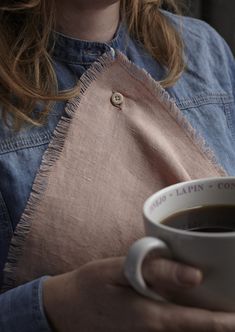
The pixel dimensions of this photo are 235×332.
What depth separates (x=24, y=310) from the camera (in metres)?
0.60

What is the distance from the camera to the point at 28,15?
28.7 inches

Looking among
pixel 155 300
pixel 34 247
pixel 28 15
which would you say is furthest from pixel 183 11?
pixel 155 300

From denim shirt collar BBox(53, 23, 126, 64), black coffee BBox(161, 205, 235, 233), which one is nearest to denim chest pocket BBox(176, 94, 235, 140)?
denim shirt collar BBox(53, 23, 126, 64)

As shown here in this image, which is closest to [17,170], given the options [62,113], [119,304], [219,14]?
[62,113]

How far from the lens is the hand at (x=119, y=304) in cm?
43

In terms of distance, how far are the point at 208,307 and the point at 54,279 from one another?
0.57 feet

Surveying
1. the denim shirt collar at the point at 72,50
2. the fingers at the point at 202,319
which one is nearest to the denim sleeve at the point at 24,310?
the fingers at the point at 202,319

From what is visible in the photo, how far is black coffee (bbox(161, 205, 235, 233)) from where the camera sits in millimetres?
468

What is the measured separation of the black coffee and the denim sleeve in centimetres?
18

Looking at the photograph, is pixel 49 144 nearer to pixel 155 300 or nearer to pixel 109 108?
pixel 109 108

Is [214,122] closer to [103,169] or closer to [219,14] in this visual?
[103,169]

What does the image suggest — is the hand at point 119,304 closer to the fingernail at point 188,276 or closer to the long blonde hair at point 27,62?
the fingernail at point 188,276

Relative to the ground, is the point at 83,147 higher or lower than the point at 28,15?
lower

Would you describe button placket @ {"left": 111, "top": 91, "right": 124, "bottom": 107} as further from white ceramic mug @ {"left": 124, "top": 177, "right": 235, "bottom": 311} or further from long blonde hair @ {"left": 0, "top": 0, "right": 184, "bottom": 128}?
white ceramic mug @ {"left": 124, "top": 177, "right": 235, "bottom": 311}
